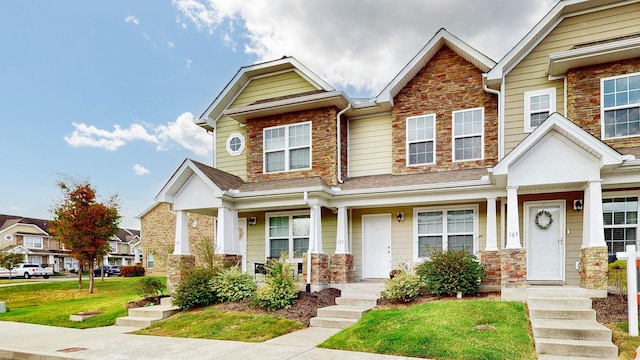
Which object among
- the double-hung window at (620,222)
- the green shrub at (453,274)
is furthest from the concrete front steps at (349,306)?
the double-hung window at (620,222)

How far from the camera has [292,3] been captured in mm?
13844

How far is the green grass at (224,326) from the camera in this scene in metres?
8.14

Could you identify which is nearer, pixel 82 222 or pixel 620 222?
pixel 620 222

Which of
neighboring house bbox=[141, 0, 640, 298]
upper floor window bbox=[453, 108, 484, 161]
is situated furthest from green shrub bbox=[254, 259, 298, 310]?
upper floor window bbox=[453, 108, 484, 161]

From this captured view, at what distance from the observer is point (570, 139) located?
8.92 m

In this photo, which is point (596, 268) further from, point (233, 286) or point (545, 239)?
point (233, 286)

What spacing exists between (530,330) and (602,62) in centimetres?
702

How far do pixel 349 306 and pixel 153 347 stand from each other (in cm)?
462

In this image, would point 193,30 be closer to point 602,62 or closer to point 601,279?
point 602,62

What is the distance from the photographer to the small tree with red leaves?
17.3 m

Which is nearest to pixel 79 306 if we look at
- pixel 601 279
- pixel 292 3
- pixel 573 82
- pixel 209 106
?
pixel 209 106

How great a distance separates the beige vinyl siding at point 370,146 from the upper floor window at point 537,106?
3.96m

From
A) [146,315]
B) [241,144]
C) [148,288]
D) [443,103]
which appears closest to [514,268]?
[443,103]

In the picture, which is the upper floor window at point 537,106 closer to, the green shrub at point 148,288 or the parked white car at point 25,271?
the green shrub at point 148,288
